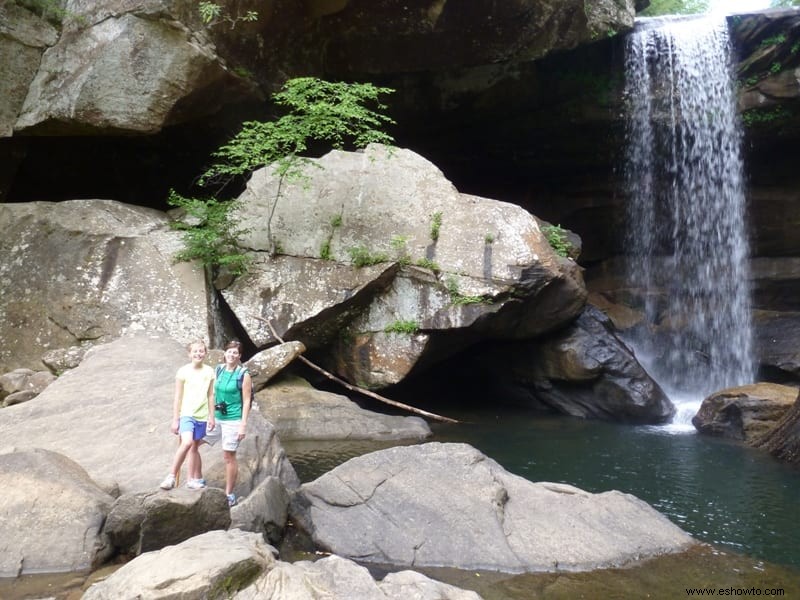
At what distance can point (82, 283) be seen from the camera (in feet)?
35.2

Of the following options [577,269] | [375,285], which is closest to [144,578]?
[375,285]

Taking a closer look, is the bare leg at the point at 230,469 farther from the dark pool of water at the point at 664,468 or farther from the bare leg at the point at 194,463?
the dark pool of water at the point at 664,468

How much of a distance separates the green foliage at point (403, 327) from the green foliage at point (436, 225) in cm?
141

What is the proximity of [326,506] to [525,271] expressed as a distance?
6049mm

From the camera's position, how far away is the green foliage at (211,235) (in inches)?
439

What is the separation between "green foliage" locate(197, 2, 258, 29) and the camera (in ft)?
37.0

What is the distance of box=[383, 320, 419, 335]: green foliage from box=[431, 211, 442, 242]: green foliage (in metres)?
1.41

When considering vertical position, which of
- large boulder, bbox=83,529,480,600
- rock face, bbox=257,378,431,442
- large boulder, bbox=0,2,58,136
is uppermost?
large boulder, bbox=0,2,58,136

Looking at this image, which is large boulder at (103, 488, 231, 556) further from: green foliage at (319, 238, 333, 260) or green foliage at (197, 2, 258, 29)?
green foliage at (197, 2, 258, 29)

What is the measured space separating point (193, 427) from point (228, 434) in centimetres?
27

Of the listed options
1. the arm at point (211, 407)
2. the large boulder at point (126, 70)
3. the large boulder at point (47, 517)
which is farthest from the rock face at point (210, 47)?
the large boulder at point (47, 517)

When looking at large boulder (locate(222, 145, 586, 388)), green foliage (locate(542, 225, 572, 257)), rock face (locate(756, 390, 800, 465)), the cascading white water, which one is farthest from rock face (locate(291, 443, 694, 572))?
the cascading white water

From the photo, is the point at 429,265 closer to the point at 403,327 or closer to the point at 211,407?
the point at 403,327

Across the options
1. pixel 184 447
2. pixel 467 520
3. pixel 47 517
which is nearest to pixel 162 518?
pixel 184 447
